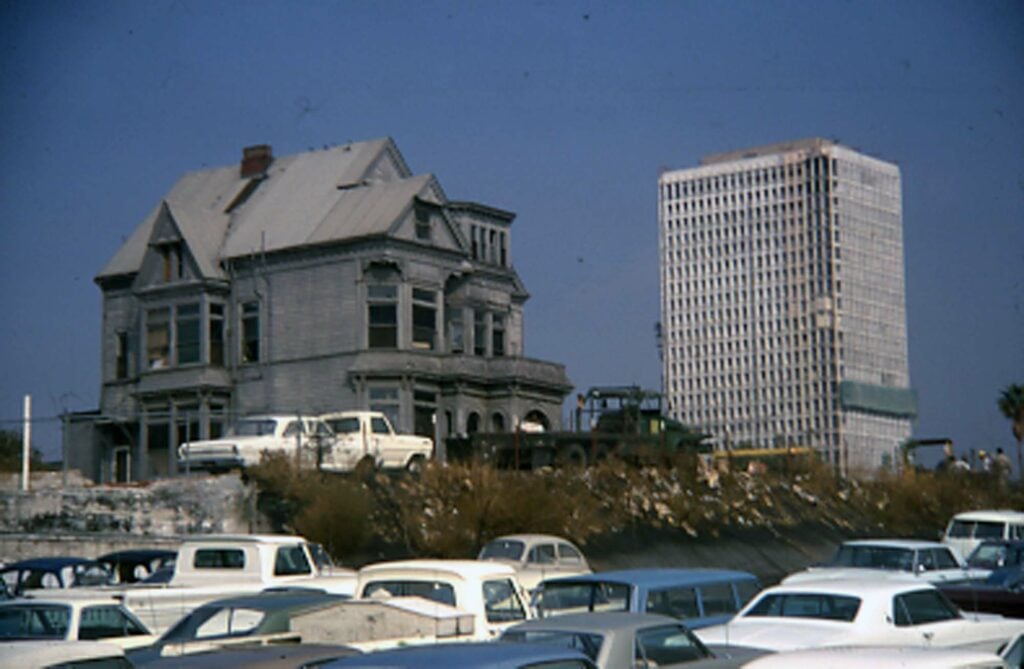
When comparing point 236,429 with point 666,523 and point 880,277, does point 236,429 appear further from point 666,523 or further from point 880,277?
point 880,277

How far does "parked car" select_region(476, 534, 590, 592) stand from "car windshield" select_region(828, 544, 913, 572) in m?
4.51

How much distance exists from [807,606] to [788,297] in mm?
169488

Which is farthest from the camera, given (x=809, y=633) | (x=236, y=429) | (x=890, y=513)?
(x=890, y=513)

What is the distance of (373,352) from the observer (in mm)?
45250

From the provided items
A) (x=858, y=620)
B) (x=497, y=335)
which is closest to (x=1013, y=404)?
(x=497, y=335)

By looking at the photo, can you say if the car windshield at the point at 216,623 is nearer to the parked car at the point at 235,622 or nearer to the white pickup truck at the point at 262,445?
the parked car at the point at 235,622

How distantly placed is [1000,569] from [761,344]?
162 metres

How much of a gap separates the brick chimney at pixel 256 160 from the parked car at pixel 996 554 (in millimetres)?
32880

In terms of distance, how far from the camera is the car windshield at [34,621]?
651 inches

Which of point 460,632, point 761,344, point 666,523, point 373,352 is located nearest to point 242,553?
point 460,632

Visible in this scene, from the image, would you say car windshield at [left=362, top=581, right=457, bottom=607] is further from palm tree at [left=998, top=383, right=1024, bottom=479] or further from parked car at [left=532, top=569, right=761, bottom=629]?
palm tree at [left=998, top=383, right=1024, bottom=479]

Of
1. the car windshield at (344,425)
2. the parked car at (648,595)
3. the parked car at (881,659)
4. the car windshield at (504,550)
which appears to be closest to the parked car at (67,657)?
the parked car at (881,659)

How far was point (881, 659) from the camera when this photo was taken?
9695mm

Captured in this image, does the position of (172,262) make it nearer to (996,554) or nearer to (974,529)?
(974,529)
